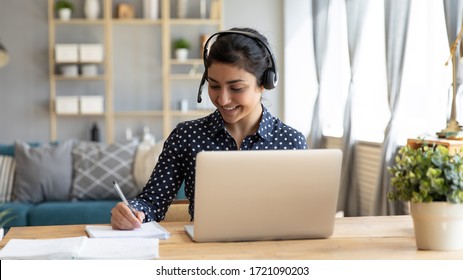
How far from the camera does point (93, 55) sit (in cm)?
731

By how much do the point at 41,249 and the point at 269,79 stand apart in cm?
97

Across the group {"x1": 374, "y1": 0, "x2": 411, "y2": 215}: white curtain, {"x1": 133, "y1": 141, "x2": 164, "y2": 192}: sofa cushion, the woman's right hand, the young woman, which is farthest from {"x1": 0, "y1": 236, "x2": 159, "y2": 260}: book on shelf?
{"x1": 133, "y1": 141, "x2": 164, "y2": 192}: sofa cushion

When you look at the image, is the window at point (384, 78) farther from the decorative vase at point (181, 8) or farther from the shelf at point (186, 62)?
the decorative vase at point (181, 8)

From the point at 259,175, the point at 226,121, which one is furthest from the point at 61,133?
the point at 259,175

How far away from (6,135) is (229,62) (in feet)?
19.1

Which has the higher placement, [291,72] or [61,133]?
[291,72]

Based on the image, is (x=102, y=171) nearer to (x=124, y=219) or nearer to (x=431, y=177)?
(x=124, y=219)

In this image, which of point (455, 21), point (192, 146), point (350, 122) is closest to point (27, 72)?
point (350, 122)

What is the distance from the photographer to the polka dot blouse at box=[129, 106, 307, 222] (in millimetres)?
2307

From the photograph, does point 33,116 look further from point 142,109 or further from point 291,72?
point 291,72

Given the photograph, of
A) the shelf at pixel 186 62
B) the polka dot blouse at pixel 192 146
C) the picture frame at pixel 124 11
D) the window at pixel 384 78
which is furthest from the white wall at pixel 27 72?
the polka dot blouse at pixel 192 146

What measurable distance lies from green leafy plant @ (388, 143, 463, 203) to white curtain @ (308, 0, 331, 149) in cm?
484
